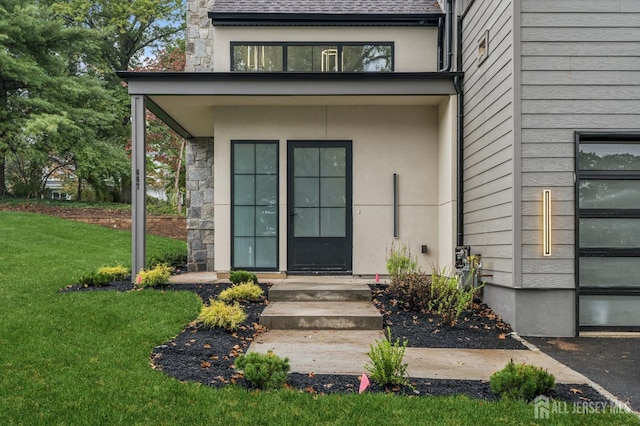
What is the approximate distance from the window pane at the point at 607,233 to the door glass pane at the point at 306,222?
3.80 meters

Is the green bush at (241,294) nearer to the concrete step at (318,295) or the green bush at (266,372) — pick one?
the concrete step at (318,295)

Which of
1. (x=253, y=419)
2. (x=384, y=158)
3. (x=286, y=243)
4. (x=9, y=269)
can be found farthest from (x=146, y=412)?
(x=9, y=269)

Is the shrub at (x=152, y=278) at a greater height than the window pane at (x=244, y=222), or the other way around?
the window pane at (x=244, y=222)

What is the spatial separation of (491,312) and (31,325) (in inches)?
188

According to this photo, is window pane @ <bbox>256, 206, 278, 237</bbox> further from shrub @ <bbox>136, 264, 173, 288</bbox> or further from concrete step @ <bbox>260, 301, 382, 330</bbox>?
concrete step @ <bbox>260, 301, 382, 330</bbox>

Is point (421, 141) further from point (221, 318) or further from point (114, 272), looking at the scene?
point (114, 272)

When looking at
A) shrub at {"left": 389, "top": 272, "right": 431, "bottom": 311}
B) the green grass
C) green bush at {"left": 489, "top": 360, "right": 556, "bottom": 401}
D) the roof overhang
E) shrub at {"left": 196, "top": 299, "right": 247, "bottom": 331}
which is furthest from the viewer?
the roof overhang

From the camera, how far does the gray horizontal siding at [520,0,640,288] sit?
15.8 ft

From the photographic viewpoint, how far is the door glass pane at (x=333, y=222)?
7.54 m

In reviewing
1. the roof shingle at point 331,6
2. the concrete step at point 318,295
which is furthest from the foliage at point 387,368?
the roof shingle at point 331,6

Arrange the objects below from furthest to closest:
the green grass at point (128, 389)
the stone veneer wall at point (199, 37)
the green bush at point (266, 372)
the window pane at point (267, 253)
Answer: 1. the stone veneer wall at point (199, 37)
2. the window pane at point (267, 253)
3. the green bush at point (266, 372)
4. the green grass at point (128, 389)

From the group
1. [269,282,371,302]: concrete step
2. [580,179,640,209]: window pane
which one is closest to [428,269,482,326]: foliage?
[269,282,371,302]: concrete step

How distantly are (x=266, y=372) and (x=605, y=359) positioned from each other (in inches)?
116

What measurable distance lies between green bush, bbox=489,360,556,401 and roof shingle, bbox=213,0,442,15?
20.7 ft
